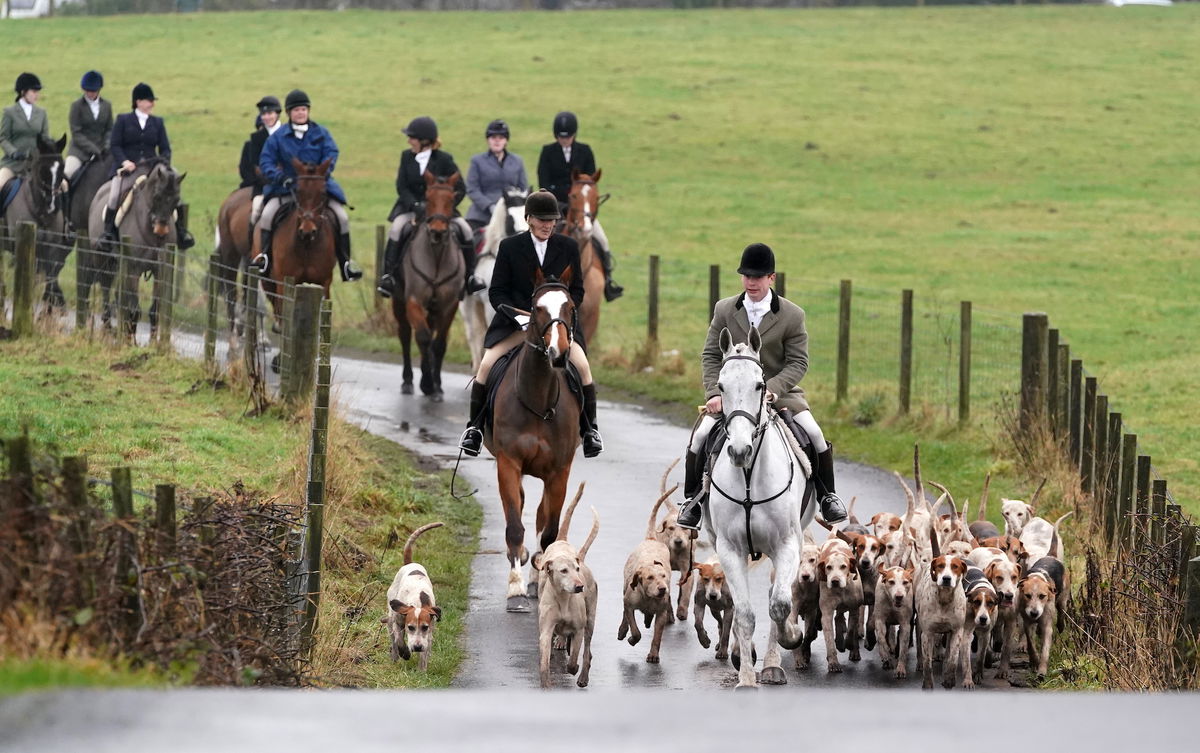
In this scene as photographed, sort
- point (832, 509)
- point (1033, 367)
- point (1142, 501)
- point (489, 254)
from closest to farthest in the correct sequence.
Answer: point (832, 509), point (1142, 501), point (1033, 367), point (489, 254)

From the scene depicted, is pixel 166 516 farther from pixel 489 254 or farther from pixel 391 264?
pixel 391 264

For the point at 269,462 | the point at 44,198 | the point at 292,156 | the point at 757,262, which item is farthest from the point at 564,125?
the point at 757,262

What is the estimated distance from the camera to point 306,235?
66.2 feet

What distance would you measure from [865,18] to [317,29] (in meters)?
22.4

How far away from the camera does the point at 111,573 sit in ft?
22.2

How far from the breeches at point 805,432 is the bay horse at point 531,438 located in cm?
129

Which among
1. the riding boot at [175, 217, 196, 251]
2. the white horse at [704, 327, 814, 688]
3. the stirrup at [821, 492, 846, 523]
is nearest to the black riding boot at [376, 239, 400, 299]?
the riding boot at [175, 217, 196, 251]

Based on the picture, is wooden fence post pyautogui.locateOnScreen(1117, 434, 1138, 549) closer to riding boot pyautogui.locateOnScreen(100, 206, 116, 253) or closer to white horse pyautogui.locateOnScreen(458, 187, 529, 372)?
white horse pyautogui.locateOnScreen(458, 187, 529, 372)

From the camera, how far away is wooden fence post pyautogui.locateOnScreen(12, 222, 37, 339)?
18.0 meters

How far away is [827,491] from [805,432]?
1.33 ft

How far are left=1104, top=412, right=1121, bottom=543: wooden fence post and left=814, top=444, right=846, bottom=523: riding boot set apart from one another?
2.96 meters

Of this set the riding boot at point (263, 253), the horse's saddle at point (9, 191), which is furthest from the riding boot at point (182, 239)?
the horse's saddle at point (9, 191)

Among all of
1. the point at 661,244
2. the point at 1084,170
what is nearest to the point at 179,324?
the point at 661,244

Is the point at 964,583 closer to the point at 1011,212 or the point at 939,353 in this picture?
the point at 939,353
